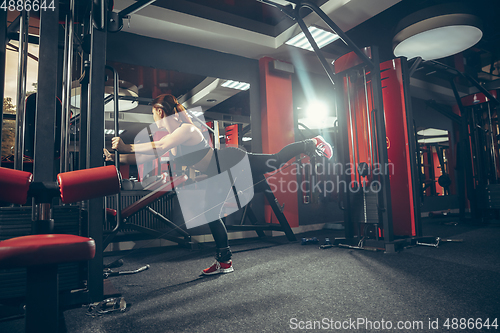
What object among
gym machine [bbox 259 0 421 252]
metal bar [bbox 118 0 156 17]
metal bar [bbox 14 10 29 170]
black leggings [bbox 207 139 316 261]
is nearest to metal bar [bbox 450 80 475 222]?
gym machine [bbox 259 0 421 252]

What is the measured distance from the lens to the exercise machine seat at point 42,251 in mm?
841

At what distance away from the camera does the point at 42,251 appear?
87 centimetres

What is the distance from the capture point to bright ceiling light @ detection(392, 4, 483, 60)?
3852 mm

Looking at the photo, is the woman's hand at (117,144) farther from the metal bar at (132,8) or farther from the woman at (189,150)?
the metal bar at (132,8)

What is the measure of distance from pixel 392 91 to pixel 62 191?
3.68 meters

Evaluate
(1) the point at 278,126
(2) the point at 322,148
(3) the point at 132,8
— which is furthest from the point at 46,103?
(1) the point at 278,126

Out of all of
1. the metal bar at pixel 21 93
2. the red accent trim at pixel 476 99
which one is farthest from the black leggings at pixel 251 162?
the red accent trim at pixel 476 99

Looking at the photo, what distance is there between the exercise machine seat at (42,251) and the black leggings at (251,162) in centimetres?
160

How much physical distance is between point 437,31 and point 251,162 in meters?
3.21

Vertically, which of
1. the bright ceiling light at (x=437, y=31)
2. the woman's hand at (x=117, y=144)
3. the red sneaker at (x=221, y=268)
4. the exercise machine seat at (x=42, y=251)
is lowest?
the red sneaker at (x=221, y=268)

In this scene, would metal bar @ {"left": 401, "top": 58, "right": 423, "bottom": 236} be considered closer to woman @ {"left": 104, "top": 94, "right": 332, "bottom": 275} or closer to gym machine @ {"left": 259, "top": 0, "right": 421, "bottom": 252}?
gym machine @ {"left": 259, "top": 0, "right": 421, "bottom": 252}

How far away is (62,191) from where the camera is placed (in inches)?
37.4

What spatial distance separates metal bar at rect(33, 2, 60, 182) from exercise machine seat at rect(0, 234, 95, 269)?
787 millimetres

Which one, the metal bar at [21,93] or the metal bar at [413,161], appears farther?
the metal bar at [413,161]
